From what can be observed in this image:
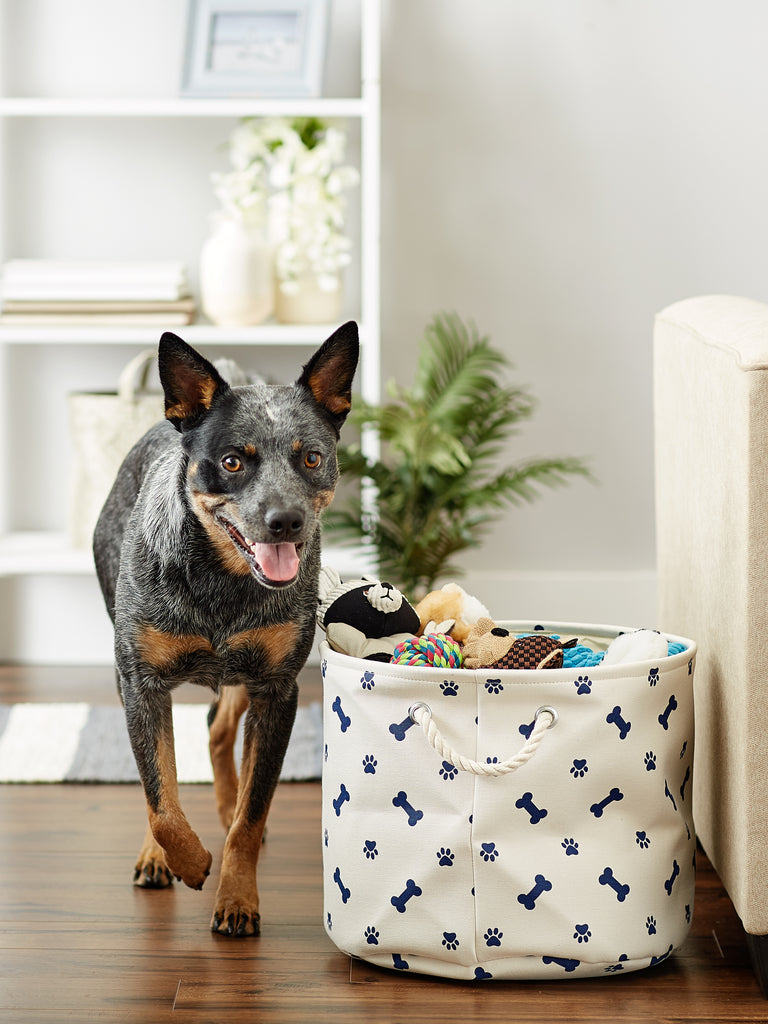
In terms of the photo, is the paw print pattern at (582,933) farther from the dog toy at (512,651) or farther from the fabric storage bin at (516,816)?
the dog toy at (512,651)

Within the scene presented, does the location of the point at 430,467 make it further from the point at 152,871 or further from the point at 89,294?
the point at 152,871

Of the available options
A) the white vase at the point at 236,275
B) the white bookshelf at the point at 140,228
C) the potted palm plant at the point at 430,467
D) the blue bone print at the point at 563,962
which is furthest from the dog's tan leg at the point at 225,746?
the white vase at the point at 236,275

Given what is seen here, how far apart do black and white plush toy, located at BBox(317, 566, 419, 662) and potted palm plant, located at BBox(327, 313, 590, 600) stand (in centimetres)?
101

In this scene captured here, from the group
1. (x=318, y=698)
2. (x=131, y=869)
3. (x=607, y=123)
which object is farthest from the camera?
(x=607, y=123)

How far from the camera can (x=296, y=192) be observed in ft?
9.39

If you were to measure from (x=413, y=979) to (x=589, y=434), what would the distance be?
6.53 feet

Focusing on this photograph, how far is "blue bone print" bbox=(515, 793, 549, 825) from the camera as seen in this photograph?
1401mm

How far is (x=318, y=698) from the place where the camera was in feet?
9.18

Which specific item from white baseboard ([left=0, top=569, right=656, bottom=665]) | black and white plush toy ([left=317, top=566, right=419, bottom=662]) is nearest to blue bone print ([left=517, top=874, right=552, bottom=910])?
black and white plush toy ([left=317, top=566, right=419, bottom=662])

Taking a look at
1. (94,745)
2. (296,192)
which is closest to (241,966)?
(94,745)

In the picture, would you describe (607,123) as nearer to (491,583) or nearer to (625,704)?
(491,583)

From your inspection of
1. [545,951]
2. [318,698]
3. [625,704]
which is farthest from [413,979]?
[318,698]

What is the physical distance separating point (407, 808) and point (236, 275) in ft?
5.80

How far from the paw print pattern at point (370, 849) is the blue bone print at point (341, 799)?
0.19 feet
